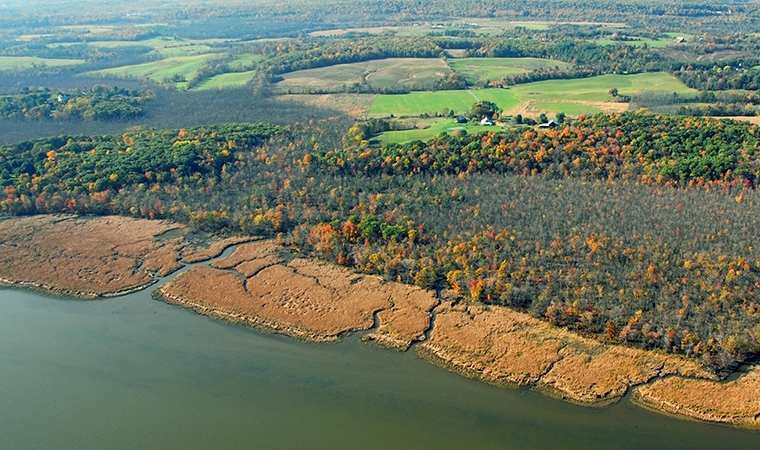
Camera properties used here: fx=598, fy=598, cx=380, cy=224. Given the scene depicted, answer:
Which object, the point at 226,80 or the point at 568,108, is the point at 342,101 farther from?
the point at 568,108

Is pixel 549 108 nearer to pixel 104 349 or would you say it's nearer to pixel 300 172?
pixel 300 172

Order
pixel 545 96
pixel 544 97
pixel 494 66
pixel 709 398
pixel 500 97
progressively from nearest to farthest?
pixel 709 398, pixel 544 97, pixel 545 96, pixel 500 97, pixel 494 66

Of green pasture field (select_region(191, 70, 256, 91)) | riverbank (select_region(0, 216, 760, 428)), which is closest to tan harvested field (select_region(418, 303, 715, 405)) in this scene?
riverbank (select_region(0, 216, 760, 428))

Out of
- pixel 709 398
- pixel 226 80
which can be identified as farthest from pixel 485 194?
pixel 226 80

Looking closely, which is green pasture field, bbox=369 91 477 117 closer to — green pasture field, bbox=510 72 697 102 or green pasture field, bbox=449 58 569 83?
green pasture field, bbox=510 72 697 102

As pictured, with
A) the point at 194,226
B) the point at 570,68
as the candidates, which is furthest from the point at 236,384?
the point at 570,68
